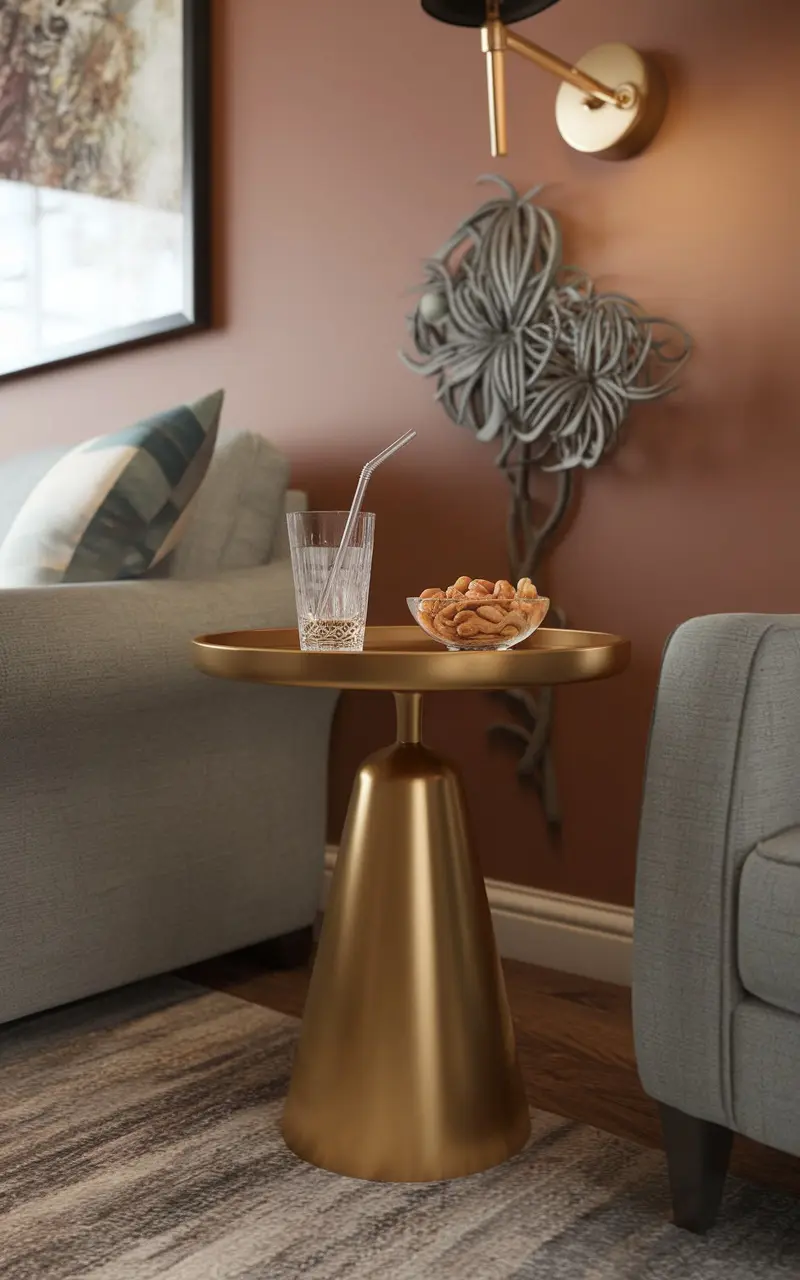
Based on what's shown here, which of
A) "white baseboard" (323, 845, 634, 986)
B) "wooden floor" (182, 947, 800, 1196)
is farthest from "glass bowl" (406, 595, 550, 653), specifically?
"white baseboard" (323, 845, 634, 986)

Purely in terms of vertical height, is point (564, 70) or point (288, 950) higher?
point (564, 70)

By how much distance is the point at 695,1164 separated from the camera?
1.12 m

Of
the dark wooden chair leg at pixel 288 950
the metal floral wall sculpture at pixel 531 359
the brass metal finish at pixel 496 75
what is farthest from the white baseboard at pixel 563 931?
the brass metal finish at pixel 496 75

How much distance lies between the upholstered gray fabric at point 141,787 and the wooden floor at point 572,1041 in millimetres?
100

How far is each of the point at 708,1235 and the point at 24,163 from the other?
2539 millimetres

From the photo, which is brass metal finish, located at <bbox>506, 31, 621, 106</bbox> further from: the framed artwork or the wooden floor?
the wooden floor

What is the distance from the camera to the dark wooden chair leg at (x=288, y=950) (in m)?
1.88

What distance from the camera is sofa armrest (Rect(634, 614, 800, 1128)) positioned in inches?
42.1

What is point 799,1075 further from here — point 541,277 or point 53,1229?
point 541,277

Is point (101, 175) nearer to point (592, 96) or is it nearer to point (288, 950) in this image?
point (592, 96)

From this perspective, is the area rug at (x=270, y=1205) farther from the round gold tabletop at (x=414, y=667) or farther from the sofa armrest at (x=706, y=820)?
the round gold tabletop at (x=414, y=667)

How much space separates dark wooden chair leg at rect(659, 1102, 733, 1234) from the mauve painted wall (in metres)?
0.69

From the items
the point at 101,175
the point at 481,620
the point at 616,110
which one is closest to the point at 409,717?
the point at 481,620

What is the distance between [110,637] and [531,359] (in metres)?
0.73
